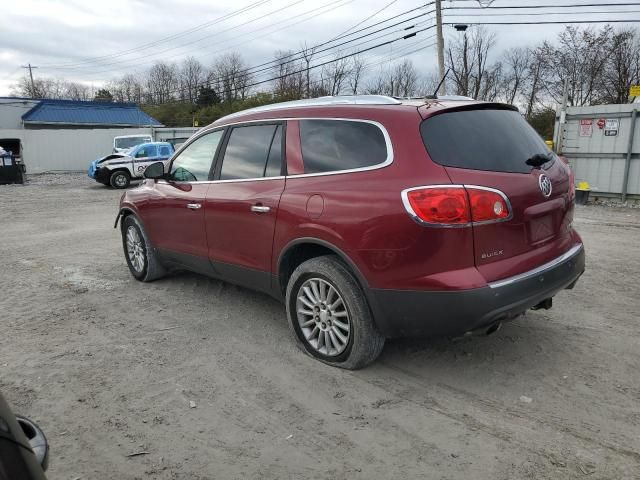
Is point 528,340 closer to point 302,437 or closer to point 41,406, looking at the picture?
point 302,437

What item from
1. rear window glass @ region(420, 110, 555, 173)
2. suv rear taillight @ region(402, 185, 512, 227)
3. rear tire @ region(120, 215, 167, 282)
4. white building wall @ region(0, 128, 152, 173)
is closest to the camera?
suv rear taillight @ region(402, 185, 512, 227)

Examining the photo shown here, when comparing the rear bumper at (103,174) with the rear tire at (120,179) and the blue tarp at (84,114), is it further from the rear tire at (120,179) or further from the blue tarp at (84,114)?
the blue tarp at (84,114)

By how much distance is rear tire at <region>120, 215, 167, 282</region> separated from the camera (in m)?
5.56

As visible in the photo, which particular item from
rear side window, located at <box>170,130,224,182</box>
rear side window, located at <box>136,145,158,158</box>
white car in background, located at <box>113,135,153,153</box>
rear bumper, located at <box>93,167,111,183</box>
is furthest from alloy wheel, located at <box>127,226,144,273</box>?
white car in background, located at <box>113,135,153,153</box>

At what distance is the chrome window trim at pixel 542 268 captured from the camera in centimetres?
294

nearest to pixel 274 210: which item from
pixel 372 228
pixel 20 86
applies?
pixel 372 228

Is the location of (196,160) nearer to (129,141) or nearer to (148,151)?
(148,151)

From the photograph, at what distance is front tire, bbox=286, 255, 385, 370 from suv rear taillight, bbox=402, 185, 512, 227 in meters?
0.70

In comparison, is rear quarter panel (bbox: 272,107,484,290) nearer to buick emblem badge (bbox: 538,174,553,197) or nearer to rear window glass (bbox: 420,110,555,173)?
rear window glass (bbox: 420,110,555,173)

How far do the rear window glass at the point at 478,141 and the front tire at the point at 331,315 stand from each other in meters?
0.99

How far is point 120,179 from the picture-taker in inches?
817

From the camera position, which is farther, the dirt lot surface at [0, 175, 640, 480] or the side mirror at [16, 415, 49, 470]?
the dirt lot surface at [0, 175, 640, 480]

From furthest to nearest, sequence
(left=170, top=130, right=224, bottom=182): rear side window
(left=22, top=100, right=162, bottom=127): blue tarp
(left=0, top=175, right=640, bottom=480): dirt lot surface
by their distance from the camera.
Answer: (left=22, top=100, right=162, bottom=127): blue tarp, (left=170, top=130, right=224, bottom=182): rear side window, (left=0, top=175, right=640, bottom=480): dirt lot surface

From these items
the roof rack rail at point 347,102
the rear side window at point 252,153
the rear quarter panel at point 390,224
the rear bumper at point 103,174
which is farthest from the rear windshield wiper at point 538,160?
the rear bumper at point 103,174
